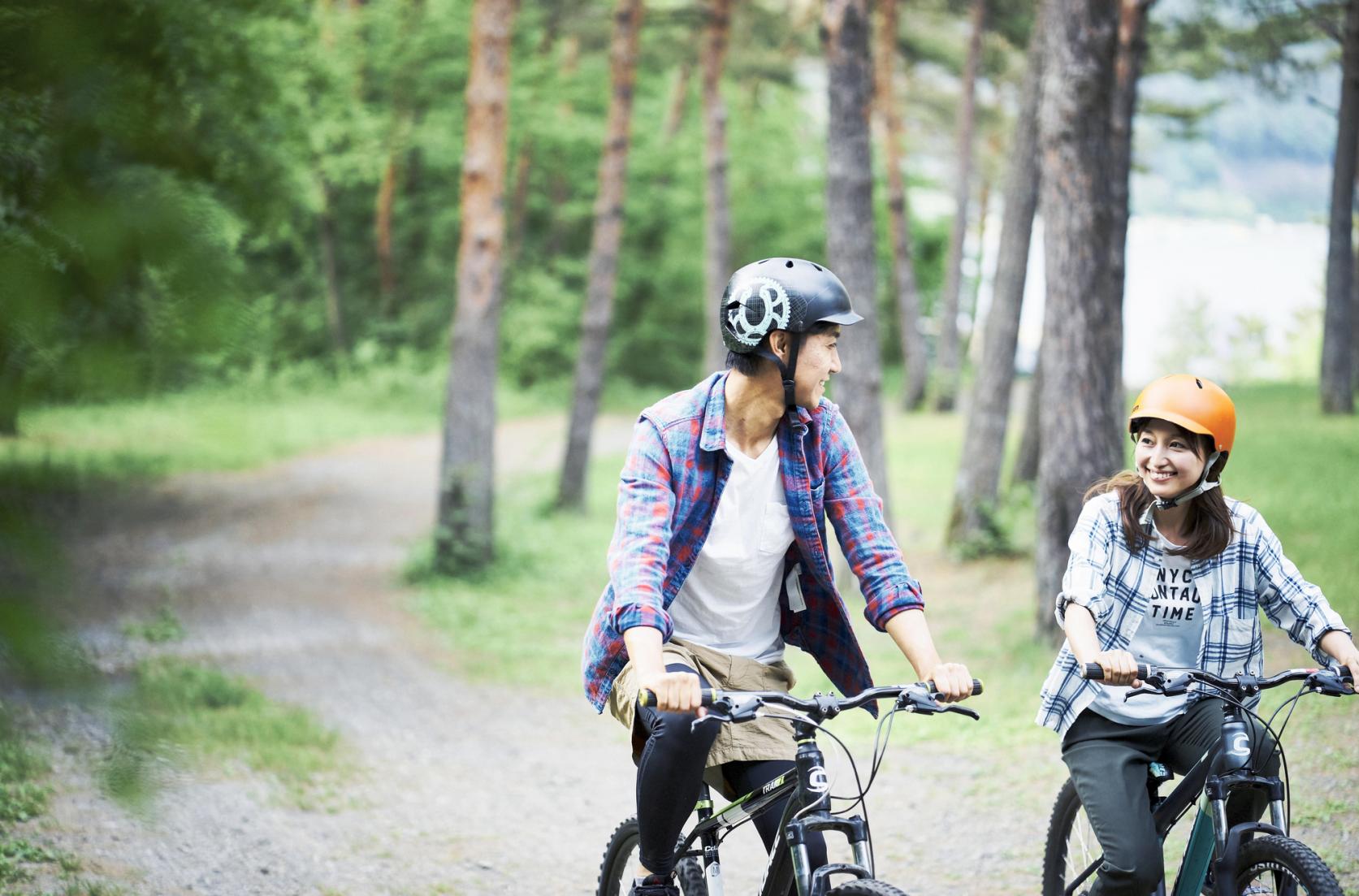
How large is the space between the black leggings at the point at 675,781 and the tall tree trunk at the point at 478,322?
35.8ft

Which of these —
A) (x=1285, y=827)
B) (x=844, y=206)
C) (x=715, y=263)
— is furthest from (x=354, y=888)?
(x=715, y=263)

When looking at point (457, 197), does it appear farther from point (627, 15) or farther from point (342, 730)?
point (342, 730)

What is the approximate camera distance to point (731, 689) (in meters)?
3.53

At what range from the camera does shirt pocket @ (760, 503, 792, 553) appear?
3479 millimetres

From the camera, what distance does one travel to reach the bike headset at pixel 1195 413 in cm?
350

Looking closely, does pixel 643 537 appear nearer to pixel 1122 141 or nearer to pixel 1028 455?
pixel 1122 141

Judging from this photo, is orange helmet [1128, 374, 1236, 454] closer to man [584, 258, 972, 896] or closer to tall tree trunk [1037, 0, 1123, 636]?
man [584, 258, 972, 896]

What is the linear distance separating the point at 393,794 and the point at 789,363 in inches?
188

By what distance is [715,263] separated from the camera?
2303 cm

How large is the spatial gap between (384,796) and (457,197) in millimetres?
32287

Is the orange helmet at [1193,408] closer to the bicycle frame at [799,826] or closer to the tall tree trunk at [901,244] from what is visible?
the bicycle frame at [799,826]

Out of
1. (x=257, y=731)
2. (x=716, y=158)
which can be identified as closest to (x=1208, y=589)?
(x=257, y=731)

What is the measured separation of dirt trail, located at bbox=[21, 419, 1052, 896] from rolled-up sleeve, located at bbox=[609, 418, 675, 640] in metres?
0.94

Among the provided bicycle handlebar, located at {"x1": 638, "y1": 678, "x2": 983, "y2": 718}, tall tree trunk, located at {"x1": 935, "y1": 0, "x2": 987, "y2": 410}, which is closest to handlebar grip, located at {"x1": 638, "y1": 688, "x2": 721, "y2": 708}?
bicycle handlebar, located at {"x1": 638, "y1": 678, "x2": 983, "y2": 718}
